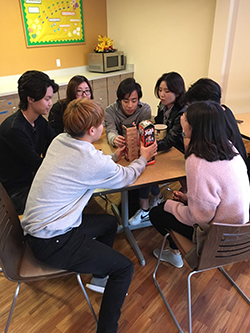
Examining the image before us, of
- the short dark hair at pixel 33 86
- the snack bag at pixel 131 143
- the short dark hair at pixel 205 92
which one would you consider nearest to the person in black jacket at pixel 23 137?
the short dark hair at pixel 33 86

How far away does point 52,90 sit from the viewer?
68.6 inches

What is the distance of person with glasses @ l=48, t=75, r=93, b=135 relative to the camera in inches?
85.0

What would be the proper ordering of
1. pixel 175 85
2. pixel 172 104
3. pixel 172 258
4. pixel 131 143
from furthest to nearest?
1. pixel 172 104
2. pixel 175 85
3. pixel 172 258
4. pixel 131 143

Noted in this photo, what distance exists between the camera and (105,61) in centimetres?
446

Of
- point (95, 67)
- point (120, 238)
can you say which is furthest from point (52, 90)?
point (95, 67)

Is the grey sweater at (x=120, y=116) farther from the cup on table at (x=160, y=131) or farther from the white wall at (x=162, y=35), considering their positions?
the white wall at (x=162, y=35)

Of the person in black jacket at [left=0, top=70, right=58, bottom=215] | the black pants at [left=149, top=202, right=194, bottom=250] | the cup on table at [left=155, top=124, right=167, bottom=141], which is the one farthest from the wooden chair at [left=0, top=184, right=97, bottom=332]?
the cup on table at [left=155, top=124, right=167, bottom=141]

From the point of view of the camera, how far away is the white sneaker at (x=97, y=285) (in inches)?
63.3

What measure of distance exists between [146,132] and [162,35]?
3425 millimetres

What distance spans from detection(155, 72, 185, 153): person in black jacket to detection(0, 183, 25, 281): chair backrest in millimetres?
1039

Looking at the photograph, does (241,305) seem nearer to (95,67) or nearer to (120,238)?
(120,238)

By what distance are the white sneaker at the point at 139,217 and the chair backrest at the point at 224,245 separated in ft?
3.20

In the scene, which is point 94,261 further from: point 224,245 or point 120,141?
point 120,141

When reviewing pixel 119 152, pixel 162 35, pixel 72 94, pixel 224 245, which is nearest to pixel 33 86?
pixel 72 94
